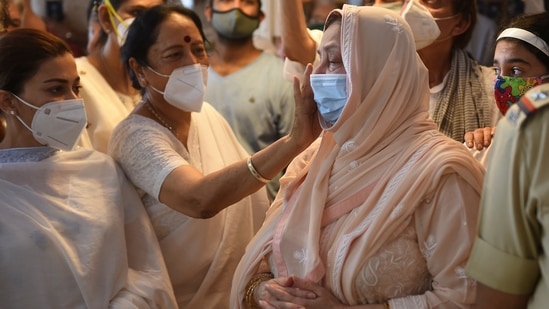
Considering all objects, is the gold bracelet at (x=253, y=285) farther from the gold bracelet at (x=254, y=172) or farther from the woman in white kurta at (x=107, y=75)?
the woman in white kurta at (x=107, y=75)

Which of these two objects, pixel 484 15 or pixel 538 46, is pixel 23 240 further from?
pixel 484 15

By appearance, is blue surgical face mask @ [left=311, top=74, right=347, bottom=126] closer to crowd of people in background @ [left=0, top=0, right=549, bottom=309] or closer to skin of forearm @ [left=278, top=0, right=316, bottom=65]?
crowd of people in background @ [left=0, top=0, right=549, bottom=309]

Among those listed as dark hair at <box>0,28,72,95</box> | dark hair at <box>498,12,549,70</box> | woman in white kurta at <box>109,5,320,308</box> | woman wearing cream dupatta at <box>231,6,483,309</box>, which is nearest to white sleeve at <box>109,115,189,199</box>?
woman in white kurta at <box>109,5,320,308</box>

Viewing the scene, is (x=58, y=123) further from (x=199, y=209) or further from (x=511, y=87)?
(x=511, y=87)

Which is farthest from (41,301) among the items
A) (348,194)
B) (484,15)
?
(484,15)

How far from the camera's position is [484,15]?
15.0 ft

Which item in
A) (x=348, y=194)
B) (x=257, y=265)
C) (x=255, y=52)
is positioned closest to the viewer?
(x=348, y=194)

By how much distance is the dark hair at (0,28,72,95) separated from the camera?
8.27 ft

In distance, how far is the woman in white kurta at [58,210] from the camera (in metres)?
2.42

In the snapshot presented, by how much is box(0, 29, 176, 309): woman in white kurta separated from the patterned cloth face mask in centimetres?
127

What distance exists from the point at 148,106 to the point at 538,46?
1401 mm

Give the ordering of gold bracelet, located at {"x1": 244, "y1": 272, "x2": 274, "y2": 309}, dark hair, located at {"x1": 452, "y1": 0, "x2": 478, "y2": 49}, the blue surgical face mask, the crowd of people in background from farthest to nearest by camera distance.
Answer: dark hair, located at {"x1": 452, "y1": 0, "x2": 478, "y2": 49}
gold bracelet, located at {"x1": 244, "y1": 272, "x2": 274, "y2": 309}
the blue surgical face mask
the crowd of people in background

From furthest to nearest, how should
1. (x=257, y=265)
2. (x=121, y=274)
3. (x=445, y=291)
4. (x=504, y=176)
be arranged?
(x=121, y=274), (x=257, y=265), (x=445, y=291), (x=504, y=176)

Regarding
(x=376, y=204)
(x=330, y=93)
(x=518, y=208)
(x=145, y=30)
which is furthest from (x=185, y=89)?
(x=518, y=208)
